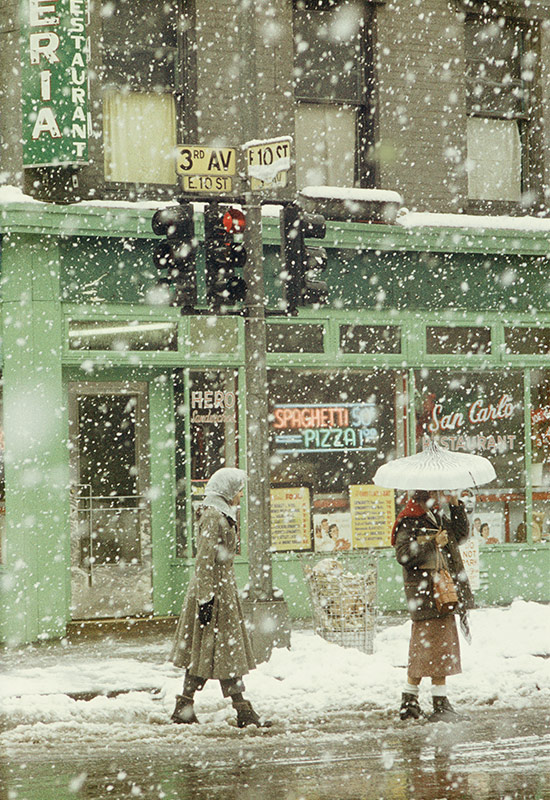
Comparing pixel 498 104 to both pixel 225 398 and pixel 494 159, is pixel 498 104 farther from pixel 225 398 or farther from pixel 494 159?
pixel 225 398

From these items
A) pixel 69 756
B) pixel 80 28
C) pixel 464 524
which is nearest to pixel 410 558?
pixel 464 524

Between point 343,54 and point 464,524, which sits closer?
point 464,524

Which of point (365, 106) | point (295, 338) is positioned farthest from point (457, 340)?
point (365, 106)

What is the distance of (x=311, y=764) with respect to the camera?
791cm

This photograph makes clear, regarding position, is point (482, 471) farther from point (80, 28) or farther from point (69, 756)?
point (80, 28)

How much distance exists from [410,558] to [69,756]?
290cm

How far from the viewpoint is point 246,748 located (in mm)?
8406

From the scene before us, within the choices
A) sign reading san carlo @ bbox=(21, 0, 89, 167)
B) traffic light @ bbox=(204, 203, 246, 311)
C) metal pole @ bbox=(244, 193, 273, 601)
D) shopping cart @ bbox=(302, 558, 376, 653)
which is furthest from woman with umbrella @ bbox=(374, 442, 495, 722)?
sign reading san carlo @ bbox=(21, 0, 89, 167)

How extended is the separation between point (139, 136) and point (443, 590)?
737cm

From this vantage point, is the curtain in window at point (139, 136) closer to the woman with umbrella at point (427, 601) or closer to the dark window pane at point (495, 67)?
the dark window pane at point (495, 67)

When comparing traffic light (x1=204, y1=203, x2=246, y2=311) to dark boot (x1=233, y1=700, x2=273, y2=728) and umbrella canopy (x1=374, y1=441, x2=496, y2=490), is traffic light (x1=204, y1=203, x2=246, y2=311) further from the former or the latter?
dark boot (x1=233, y1=700, x2=273, y2=728)

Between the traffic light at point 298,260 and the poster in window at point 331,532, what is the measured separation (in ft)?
12.6

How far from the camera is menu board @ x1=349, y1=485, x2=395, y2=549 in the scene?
15.3 metres

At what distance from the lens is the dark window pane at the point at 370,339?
1526 centimetres
